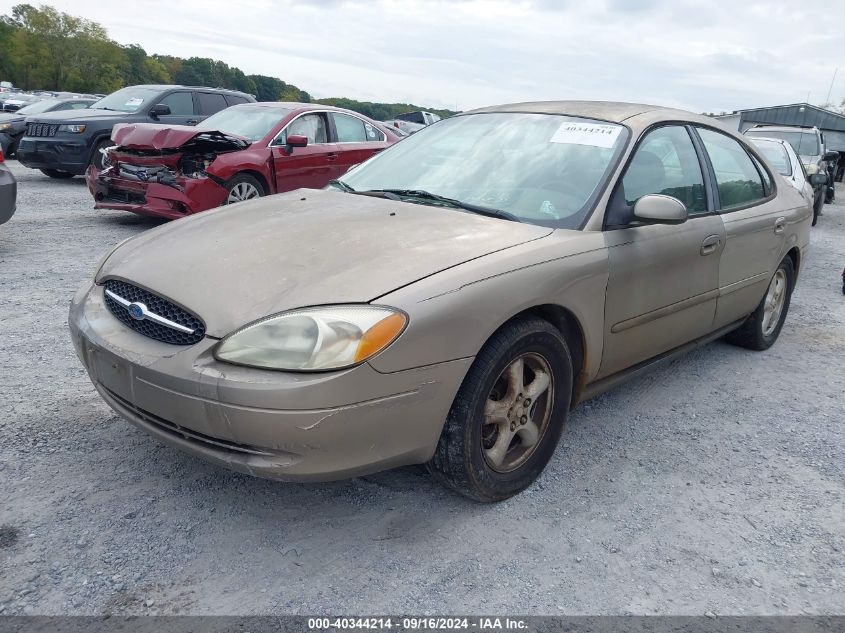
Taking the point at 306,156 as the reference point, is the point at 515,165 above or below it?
above

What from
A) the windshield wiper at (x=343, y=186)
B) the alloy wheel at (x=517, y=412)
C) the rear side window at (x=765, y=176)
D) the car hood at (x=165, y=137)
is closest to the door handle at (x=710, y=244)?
the rear side window at (x=765, y=176)

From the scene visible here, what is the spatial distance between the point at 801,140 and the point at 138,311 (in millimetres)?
14476

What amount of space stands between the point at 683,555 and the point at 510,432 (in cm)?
73

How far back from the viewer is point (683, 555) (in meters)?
2.42

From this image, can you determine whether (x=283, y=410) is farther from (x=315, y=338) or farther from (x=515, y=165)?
(x=515, y=165)

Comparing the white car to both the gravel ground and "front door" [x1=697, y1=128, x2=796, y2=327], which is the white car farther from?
the gravel ground

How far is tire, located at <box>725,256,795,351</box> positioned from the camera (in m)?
4.46

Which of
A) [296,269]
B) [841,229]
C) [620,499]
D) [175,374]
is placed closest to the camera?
[175,374]

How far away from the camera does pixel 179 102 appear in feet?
36.3

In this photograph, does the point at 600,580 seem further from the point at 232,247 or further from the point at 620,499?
the point at 232,247

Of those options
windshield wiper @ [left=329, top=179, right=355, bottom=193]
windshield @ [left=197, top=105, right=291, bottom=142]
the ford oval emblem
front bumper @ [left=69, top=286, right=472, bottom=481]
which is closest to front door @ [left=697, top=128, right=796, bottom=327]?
windshield wiper @ [left=329, top=179, right=355, bottom=193]

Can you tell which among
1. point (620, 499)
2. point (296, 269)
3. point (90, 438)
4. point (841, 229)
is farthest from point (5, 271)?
point (841, 229)

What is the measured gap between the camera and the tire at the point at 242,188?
288 inches

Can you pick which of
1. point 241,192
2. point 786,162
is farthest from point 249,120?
point 786,162
